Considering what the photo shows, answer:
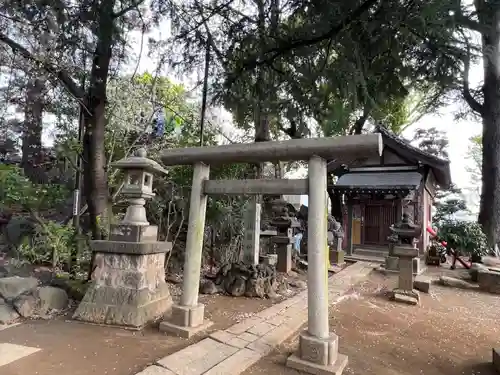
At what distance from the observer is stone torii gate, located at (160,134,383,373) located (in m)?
3.18

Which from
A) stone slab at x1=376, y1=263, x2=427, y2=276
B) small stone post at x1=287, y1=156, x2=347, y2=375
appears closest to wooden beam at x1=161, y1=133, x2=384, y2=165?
small stone post at x1=287, y1=156, x2=347, y2=375

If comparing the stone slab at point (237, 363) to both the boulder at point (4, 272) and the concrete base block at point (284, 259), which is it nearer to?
the boulder at point (4, 272)

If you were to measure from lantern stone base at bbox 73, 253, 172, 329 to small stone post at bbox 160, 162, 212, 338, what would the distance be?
48 cm

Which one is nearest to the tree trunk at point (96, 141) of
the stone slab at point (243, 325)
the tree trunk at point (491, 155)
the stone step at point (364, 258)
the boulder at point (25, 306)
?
the boulder at point (25, 306)

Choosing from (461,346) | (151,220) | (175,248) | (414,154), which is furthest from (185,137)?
(414,154)

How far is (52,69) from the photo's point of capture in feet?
16.0

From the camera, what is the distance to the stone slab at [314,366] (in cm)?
305

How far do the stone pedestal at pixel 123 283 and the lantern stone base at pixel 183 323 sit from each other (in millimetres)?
436

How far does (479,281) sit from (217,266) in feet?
21.9

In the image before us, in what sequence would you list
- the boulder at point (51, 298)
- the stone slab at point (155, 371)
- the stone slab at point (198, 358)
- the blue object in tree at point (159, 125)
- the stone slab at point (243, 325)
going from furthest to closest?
the blue object in tree at point (159, 125), the boulder at point (51, 298), the stone slab at point (243, 325), the stone slab at point (198, 358), the stone slab at point (155, 371)

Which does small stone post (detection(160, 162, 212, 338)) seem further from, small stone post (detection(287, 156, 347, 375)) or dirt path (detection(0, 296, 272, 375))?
small stone post (detection(287, 156, 347, 375))

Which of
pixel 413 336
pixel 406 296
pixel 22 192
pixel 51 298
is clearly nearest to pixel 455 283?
pixel 406 296

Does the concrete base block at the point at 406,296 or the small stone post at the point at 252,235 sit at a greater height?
the small stone post at the point at 252,235

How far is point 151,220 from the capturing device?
7559mm
